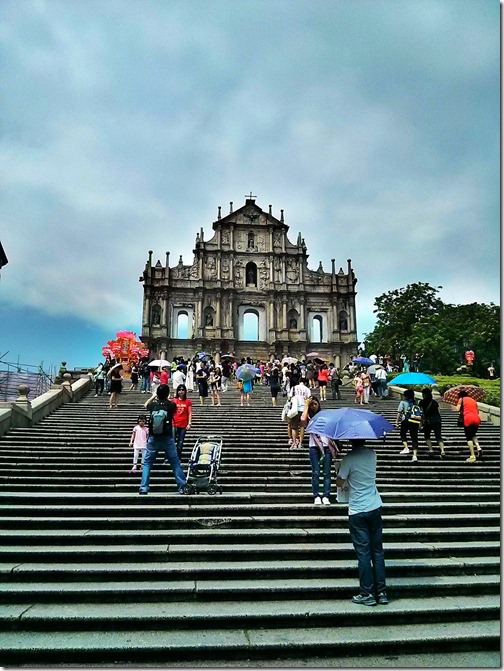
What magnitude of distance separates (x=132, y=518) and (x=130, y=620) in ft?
7.26

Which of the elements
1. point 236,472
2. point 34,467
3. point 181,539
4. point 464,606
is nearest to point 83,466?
point 34,467

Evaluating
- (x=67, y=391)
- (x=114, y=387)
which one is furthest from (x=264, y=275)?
(x=114, y=387)

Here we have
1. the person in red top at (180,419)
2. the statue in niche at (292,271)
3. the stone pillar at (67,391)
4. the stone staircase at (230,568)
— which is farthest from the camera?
the statue in niche at (292,271)

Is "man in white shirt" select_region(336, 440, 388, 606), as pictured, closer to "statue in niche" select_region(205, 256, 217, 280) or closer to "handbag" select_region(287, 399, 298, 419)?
"handbag" select_region(287, 399, 298, 419)

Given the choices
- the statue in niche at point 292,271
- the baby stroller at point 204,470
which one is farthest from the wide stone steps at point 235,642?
the statue in niche at point 292,271

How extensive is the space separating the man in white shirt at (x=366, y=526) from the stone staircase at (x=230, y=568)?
20cm

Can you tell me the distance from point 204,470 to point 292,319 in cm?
3874

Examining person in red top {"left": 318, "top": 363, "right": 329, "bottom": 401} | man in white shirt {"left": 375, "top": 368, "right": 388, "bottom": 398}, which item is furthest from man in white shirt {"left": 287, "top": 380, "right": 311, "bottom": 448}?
man in white shirt {"left": 375, "top": 368, "right": 388, "bottom": 398}

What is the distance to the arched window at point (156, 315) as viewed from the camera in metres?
44.4

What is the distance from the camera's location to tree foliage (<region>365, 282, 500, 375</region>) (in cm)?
3453

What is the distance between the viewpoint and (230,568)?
5.40 meters

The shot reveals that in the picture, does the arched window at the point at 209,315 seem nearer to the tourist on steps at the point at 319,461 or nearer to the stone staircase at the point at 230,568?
the stone staircase at the point at 230,568

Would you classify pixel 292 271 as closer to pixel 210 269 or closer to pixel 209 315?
pixel 210 269

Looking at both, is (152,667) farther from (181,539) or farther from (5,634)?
(181,539)
